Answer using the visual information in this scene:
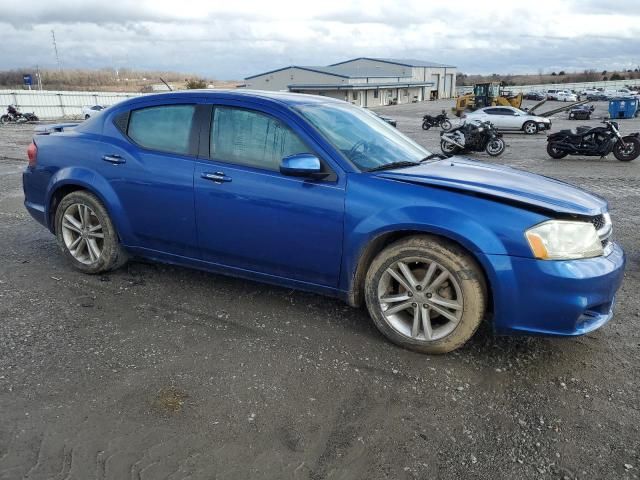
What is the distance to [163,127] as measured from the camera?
4340 millimetres

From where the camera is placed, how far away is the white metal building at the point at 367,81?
6181 centimetres

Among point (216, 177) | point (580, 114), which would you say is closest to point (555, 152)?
point (216, 177)

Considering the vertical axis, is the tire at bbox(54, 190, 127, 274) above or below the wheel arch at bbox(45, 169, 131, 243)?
below

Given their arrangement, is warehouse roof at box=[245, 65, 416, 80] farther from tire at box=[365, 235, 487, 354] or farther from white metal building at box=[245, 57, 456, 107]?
tire at box=[365, 235, 487, 354]

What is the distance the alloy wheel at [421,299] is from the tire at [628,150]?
47.4ft

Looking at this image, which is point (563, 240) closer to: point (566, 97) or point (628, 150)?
point (628, 150)

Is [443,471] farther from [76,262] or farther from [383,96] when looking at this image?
[383,96]

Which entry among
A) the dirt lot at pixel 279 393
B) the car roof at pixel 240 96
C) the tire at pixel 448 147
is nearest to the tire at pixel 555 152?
the tire at pixel 448 147

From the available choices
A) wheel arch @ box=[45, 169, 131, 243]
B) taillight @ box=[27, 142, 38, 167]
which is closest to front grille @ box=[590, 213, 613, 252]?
wheel arch @ box=[45, 169, 131, 243]

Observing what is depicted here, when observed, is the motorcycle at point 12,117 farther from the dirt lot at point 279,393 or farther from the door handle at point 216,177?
the door handle at point 216,177

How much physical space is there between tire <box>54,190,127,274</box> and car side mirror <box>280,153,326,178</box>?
1.88 m

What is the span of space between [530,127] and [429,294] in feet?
88.9

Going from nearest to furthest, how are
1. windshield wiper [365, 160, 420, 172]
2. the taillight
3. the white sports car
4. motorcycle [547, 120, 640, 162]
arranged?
windshield wiper [365, 160, 420, 172] < the taillight < motorcycle [547, 120, 640, 162] < the white sports car

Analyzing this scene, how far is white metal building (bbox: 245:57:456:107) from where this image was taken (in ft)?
203
